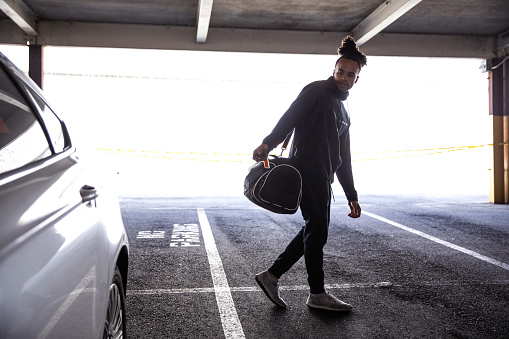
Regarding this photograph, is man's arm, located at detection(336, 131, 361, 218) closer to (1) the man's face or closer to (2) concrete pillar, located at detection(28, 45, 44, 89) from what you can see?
(1) the man's face

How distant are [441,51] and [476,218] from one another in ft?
17.4

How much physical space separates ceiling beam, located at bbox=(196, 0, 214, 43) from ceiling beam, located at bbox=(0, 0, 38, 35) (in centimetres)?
353

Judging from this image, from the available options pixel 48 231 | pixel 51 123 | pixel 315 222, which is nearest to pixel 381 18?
pixel 315 222

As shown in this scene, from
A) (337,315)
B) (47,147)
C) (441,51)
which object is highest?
(441,51)

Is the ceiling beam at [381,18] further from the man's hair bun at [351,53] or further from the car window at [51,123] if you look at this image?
the car window at [51,123]

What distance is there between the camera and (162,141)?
23531mm

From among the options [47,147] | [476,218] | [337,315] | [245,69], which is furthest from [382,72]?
[47,147]

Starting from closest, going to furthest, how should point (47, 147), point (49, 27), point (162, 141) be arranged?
point (47, 147), point (49, 27), point (162, 141)

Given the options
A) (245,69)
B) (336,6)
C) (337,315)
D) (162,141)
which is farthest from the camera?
(162,141)

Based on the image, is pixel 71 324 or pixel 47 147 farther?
pixel 47 147

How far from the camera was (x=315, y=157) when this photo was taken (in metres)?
3.83

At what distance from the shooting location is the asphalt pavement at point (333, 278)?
3543 mm

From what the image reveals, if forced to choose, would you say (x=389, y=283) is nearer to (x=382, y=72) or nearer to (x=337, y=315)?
(x=337, y=315)

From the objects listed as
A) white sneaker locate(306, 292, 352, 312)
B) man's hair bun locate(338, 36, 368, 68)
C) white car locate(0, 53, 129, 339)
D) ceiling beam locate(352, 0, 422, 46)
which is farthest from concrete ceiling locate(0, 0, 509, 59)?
white car locate(0, 53, 129, 339)
